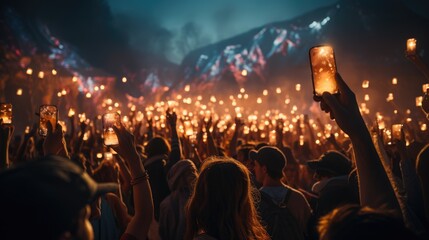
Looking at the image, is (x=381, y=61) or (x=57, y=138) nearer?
(x=57, y=138)

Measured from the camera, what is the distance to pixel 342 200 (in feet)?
11.9

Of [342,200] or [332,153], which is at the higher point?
[332,153]

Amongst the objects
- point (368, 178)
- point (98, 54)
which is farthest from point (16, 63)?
point (368, 178)

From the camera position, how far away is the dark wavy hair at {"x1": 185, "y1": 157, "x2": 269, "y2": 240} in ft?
8.51

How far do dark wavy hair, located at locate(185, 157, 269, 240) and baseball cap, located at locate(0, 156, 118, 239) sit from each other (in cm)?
131

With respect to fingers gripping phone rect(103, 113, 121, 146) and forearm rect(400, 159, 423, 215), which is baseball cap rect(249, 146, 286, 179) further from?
fingers gripping phone rect(103, 113, 121, 146)

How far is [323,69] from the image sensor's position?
287cm

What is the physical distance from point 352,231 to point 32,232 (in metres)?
1.13

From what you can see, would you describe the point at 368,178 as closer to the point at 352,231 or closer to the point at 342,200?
the point at 352,231

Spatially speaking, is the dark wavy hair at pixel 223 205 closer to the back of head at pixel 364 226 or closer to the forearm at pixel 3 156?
the back of head at pixel 364 226

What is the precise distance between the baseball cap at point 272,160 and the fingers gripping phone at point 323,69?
160cm

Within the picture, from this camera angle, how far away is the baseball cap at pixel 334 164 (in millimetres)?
4727

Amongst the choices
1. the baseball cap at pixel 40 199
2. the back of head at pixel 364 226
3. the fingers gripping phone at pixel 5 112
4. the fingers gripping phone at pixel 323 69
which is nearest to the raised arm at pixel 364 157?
the fingers gripping phone at pixel 323 69

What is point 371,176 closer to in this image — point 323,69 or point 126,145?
point 323,69
